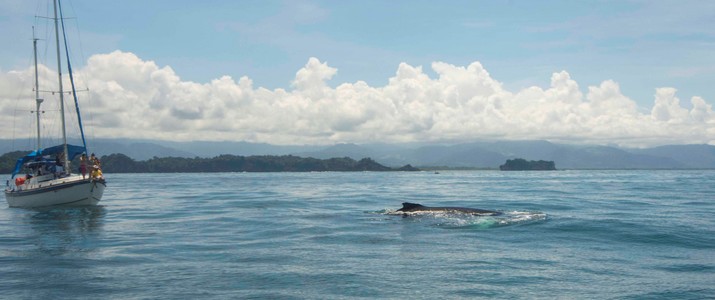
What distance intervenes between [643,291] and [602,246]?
8.89 meters

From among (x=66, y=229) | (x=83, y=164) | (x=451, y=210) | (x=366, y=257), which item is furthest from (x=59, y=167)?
(x=366, y=257)

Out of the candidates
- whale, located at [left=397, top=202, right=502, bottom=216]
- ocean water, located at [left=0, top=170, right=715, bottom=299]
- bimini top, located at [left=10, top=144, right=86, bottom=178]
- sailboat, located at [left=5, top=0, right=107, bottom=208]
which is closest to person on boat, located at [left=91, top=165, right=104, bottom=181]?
sailboat, located at [left=5, top=0, right=107, bottom=208]

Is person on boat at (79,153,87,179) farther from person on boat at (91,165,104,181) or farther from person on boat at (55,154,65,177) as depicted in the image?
person on boat at (55,154,65,177)

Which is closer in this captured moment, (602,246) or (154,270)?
(154,270)

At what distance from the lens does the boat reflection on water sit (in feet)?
85.1

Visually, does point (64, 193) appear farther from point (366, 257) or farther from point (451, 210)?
point (366, 257)

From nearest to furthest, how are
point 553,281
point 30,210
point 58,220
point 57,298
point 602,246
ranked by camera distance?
1. point 57,298
2. point 553,281
3. point 602,246
4. point 58,220
5. point 30,210

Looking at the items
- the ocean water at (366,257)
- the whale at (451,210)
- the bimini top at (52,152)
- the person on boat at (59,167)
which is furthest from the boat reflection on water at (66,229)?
the whale at (451,210)

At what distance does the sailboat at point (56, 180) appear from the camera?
157ft

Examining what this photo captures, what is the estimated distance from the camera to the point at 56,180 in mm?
48938

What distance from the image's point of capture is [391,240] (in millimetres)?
27031

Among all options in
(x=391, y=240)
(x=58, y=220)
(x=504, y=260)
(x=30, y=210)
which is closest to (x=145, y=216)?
(x=58, y=220)

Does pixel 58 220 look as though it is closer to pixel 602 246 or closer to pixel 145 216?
pixel 145 216

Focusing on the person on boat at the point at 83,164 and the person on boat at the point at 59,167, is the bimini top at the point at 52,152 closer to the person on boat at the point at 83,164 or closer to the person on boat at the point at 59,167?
the person on boat at the point at 59,167
